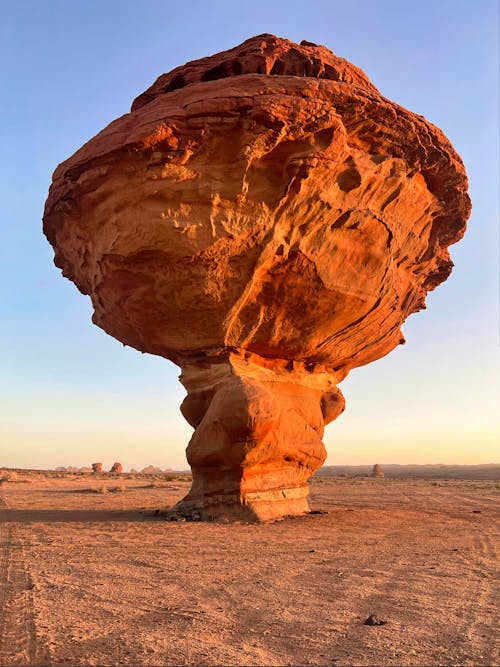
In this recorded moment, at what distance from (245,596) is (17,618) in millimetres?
2098

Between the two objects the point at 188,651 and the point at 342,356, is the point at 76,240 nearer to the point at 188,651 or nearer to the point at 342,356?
the point at 342,356

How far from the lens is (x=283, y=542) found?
9148mm

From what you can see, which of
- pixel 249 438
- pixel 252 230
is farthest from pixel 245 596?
pixel 252 230

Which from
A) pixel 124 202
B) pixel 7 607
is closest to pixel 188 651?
pixel 7 607

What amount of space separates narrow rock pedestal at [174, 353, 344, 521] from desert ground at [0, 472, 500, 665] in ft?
4.36

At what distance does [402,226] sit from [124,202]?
686 centimetres

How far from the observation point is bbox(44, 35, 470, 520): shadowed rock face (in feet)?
35.1

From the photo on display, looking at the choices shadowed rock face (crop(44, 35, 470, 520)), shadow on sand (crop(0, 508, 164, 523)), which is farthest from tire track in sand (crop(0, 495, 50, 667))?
shadowed rock face (crop(44, 35, 470, 520))

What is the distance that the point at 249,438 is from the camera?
11742mm

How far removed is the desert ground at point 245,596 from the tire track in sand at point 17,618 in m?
0.02

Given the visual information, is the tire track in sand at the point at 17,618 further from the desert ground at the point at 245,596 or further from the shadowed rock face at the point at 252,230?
the shadowed rock face at the point at 252,230

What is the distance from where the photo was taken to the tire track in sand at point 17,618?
12.4 ft

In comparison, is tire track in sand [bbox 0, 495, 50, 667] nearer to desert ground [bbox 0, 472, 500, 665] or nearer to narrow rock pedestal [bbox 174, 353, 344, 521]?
desert ground [bbox 0, 472, 500, 665]

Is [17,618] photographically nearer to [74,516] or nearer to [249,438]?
[249,438]
